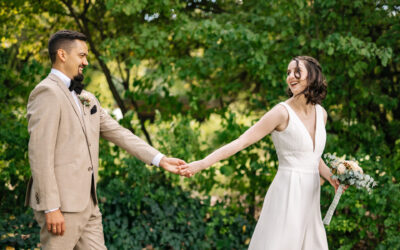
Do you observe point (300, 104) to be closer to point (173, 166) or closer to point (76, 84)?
point (173, 166)

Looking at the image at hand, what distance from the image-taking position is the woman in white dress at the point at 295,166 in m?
3.19

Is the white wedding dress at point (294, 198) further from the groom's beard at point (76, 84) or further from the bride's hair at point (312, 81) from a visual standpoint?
the groom's beard at point (76, 84)

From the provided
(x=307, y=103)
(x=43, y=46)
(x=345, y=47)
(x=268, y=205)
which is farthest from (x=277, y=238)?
(x=43, y=46)

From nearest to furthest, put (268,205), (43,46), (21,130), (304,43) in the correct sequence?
(268,205)
(21,130)
(304,43)
(43,46)

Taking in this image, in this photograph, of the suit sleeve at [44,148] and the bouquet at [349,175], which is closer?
the suit sleeve at [44,148]

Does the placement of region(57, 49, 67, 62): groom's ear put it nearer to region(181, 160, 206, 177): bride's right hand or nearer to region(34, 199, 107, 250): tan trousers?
Answer: region(34, 199, 107, 250): tan trousers

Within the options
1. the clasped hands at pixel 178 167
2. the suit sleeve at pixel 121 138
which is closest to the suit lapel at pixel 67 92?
the suit sleeve at pixel 121 138

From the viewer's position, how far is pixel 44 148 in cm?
271

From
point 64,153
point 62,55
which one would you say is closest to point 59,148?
point 64,153

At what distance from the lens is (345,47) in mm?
4703

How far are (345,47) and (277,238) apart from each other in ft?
8.11

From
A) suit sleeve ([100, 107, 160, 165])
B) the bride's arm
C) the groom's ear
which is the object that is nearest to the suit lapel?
the groom's ear

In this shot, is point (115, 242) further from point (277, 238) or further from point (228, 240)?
point (277, 238)

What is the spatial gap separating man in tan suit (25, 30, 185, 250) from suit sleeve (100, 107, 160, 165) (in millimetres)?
271
